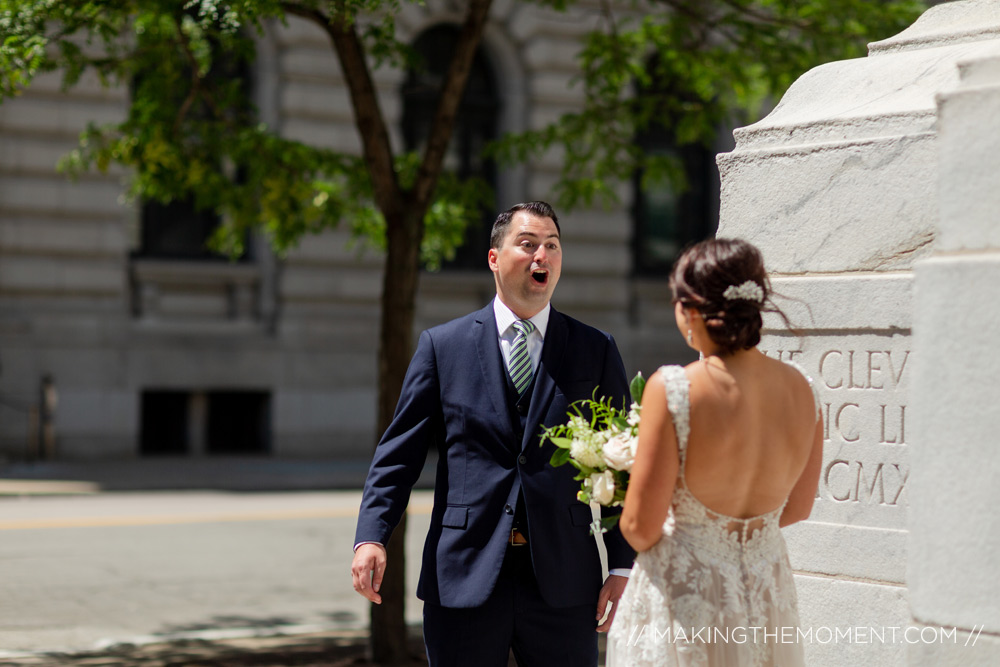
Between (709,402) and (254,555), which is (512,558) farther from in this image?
(254,555)

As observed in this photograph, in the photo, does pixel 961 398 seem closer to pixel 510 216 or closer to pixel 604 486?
pixel 604 486

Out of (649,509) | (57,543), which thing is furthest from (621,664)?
(57,543)

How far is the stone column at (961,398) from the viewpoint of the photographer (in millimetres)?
3182

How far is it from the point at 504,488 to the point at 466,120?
1772 cm

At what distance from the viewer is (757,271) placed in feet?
10.2

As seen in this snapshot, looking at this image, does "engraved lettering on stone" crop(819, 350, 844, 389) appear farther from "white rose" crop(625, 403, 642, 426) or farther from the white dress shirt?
"white rose" crop(625, 403, 642, 426)

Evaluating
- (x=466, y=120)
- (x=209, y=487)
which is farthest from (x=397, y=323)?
(x=466, y=120)

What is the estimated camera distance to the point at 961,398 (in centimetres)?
325

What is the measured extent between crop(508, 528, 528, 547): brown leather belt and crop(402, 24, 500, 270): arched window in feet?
55.4

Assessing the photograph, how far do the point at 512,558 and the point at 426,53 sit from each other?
694 inches

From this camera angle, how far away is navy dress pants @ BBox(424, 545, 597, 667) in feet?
13.0

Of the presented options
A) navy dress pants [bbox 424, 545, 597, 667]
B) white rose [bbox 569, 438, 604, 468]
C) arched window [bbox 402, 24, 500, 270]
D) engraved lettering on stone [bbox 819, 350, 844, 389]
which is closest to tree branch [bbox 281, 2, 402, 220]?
engraved lettering on stone [bbox 819, 350, 844, 389]

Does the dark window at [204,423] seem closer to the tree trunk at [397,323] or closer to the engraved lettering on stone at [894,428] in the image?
the tree trunk at [397,323]

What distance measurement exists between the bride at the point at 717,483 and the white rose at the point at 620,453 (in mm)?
147
